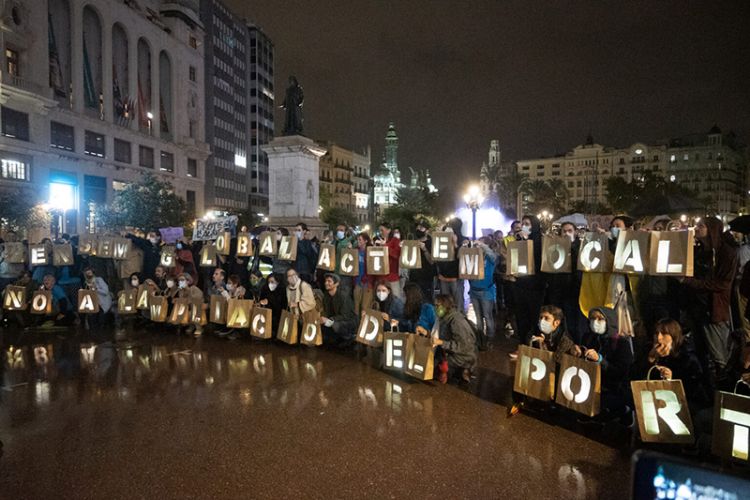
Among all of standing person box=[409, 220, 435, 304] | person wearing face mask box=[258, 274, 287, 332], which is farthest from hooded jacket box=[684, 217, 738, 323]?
person wearing face mask box=[258, 274, 287, 332]

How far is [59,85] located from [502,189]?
63604 mm

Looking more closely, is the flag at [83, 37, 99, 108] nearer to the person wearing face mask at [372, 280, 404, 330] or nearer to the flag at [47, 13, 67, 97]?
the flag at [47, 13, 67, 97]

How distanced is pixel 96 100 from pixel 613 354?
5358 centimetres

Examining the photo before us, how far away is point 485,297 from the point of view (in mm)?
9734

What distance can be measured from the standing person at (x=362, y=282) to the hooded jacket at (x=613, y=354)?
4.73 m

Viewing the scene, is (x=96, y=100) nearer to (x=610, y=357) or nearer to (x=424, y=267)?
(x=424, y=267)

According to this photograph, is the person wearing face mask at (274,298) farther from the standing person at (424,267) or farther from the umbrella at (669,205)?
the umbrella at (669,205)

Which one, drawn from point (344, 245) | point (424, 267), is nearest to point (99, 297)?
point (344, 245)

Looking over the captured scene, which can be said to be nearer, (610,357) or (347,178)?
(610,357)

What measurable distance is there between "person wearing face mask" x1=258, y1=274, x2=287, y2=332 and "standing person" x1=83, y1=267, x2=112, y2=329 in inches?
166

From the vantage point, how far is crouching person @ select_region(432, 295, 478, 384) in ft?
25.4

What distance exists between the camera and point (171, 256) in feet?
40.8

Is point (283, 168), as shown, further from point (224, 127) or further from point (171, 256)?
point (224, 127)

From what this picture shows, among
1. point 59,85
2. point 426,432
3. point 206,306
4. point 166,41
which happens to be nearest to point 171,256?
point 206,306
